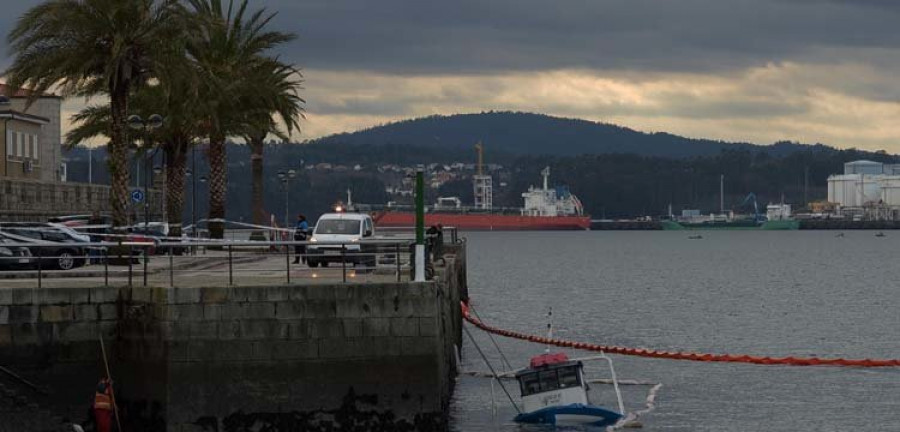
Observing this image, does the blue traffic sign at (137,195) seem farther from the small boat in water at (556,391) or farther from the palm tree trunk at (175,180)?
the small boat in water at (556,391)

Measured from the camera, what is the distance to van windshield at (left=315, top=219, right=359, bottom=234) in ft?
160

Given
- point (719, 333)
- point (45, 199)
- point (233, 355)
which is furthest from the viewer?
point (45, 199)

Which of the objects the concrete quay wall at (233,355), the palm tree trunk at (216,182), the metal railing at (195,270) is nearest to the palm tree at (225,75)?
the palm tree trunk at (216,182)

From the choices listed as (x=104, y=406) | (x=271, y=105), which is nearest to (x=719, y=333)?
(x=271, y=105)

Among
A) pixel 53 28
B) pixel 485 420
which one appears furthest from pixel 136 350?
pixel 53 28

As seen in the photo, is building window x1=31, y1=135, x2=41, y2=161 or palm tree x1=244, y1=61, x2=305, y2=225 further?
building window x1=31, y1=135, x2=41, y2=161

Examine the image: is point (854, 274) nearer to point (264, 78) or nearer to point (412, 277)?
point (264, 78)

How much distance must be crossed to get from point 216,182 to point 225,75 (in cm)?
483

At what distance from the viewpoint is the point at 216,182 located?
62594 millimetres

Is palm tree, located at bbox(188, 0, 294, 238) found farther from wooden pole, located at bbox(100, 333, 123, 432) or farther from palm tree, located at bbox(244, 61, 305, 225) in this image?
wooden pole, located at bbox(100, 333, 123, 432)

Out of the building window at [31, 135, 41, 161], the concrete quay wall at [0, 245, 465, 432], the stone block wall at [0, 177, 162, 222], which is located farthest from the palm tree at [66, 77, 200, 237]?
the concrete quay wall at [0, 245, 465, 432]

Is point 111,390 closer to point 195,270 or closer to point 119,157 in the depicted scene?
point 195,270

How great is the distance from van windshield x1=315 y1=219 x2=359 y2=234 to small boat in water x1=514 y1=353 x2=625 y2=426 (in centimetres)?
1558

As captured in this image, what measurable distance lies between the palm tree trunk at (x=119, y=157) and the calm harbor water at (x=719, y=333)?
429 inches
